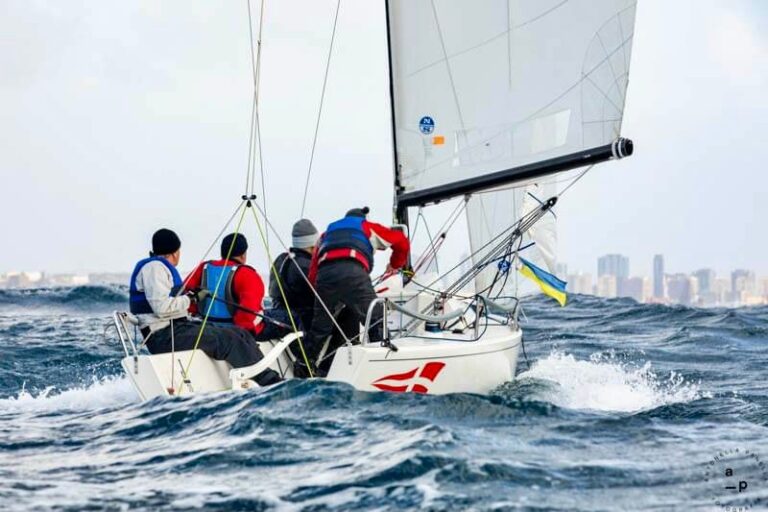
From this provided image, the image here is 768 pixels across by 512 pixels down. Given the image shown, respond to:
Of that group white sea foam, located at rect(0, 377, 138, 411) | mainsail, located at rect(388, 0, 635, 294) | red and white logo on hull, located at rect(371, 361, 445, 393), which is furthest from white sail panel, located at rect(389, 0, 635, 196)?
white sea foam, located at rect(0, 377, 138, 411)

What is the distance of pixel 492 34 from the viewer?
1002cm

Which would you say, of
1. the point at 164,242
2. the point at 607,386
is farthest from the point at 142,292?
the point at 607,386

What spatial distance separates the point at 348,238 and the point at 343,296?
481 mm

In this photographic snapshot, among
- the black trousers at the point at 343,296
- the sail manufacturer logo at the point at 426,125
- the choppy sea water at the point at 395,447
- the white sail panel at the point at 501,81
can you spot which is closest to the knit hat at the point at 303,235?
the black trousers at the point at 343,296

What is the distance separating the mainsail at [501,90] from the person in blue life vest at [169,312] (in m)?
2.55

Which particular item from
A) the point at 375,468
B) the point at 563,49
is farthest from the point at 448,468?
the point at 563,49

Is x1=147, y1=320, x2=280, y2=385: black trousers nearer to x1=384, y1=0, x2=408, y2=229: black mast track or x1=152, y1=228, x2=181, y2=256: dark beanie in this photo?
x1=152, y1=228, x2=181, y2=256: dark beanie

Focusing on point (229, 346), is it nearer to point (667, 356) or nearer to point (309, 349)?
point (309, 349)

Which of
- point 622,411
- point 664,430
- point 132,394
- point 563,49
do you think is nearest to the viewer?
point 664,430

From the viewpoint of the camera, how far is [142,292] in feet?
27.2

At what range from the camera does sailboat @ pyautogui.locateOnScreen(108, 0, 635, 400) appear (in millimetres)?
8789

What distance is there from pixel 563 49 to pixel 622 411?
342 cm

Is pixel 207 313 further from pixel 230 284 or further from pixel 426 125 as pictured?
pixel 426 125

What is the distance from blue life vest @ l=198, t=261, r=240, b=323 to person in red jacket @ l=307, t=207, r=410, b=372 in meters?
0.71
